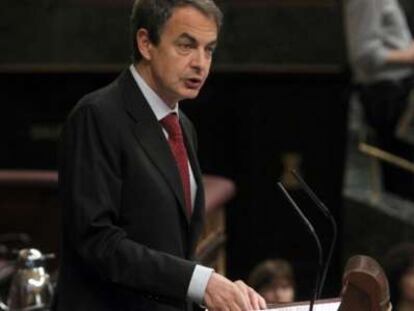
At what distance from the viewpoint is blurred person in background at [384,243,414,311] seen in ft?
15.7

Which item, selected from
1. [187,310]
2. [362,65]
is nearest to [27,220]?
A: [362,65]

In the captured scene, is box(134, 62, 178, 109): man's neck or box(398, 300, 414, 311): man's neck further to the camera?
box(398, 300, 414, 311): man's neck

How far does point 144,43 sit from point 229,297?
58 cm

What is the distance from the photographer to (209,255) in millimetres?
5562

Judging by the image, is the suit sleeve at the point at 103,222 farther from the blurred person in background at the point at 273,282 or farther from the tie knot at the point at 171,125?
the blurred person in background at the point at 273,282

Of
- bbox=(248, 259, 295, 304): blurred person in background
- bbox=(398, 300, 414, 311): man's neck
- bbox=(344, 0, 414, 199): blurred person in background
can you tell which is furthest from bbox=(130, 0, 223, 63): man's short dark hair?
bbox=(344, 0, 414, 199): blurred person in background

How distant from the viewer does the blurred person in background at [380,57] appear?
6664 mm

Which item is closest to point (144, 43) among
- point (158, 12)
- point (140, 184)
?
point (158, 12)

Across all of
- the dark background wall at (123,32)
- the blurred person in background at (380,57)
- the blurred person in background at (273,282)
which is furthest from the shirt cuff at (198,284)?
the dark background wall at (123,32)

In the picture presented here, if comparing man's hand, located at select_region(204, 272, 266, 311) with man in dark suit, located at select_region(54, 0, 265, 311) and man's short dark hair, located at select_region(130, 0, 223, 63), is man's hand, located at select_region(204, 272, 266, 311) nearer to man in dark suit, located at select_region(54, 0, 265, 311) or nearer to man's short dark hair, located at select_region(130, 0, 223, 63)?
man in dark suit, located at select_region(54, 0, 265, 311)

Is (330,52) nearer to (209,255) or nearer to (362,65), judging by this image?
(362,65)

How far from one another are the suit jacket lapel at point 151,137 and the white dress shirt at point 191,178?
17 mm

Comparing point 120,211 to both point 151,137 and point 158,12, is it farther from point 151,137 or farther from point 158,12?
point 158,12

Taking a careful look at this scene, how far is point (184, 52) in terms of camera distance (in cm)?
279
